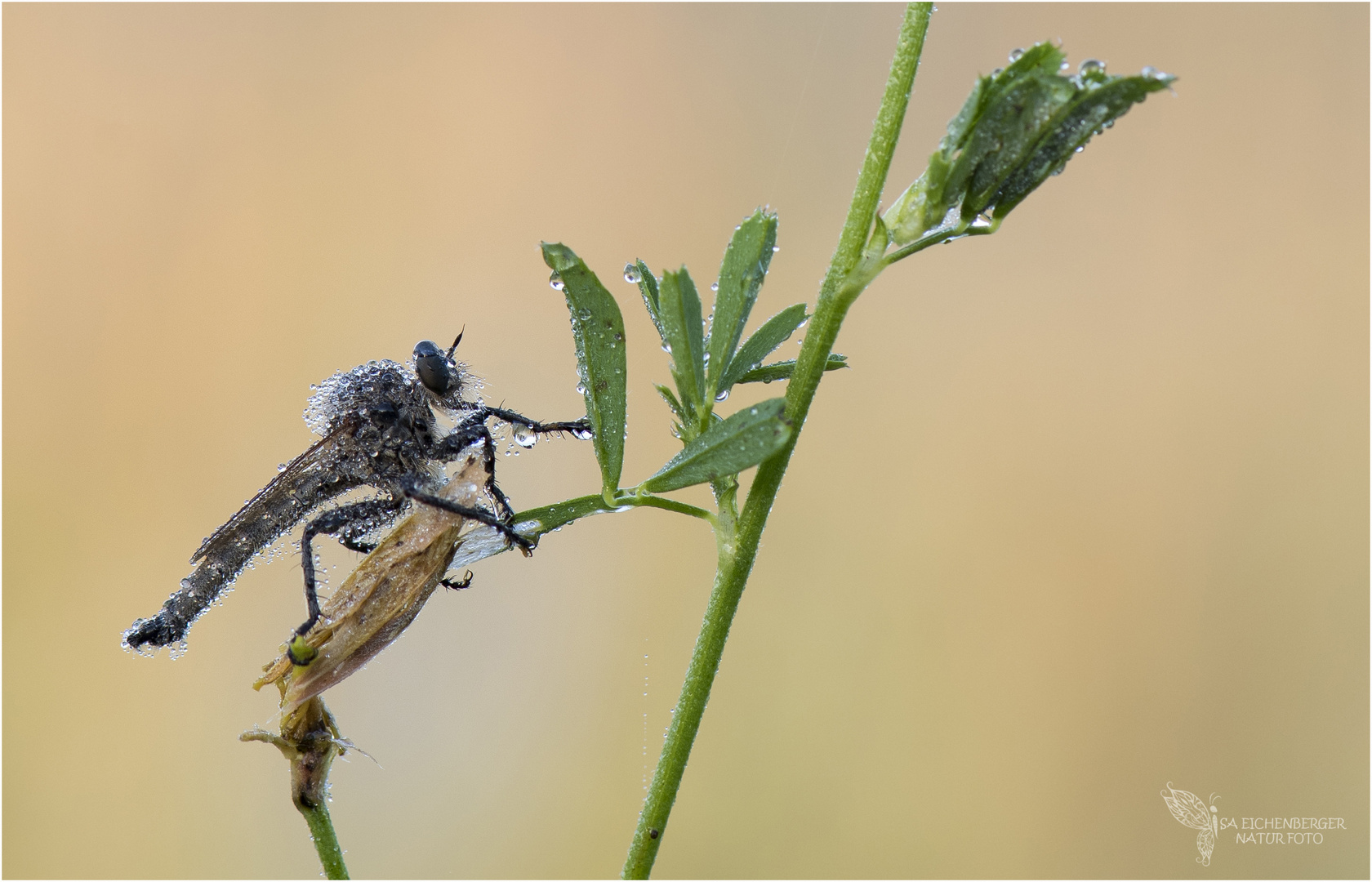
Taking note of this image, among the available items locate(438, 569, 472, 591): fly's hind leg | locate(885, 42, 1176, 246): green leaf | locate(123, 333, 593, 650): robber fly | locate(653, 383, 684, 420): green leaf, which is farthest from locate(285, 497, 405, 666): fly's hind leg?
locate(885, 42, 1176, 246): green leaf

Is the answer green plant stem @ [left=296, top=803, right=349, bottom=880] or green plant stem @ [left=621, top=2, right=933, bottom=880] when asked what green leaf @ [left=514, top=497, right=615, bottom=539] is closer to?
green plant stem @ [left=621, top=2, right=933, bottom=880]

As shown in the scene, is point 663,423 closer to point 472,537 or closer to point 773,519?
point 773,519

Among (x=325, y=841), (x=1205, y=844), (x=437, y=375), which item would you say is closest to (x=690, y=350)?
(x=325, y=841)

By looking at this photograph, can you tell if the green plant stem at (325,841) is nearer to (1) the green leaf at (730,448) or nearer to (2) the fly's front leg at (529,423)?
(1) the green leaf at (730,448)

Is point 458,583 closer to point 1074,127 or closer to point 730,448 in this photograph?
point 730,448

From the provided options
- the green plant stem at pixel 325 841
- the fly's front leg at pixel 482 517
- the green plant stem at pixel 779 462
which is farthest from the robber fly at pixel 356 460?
the green plant stem at pixel 779 462

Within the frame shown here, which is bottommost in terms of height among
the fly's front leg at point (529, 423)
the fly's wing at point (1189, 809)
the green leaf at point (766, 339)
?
the fly's wing at point (1189, 809)

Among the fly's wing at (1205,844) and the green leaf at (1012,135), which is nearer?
the green leaf at (1012,135)
